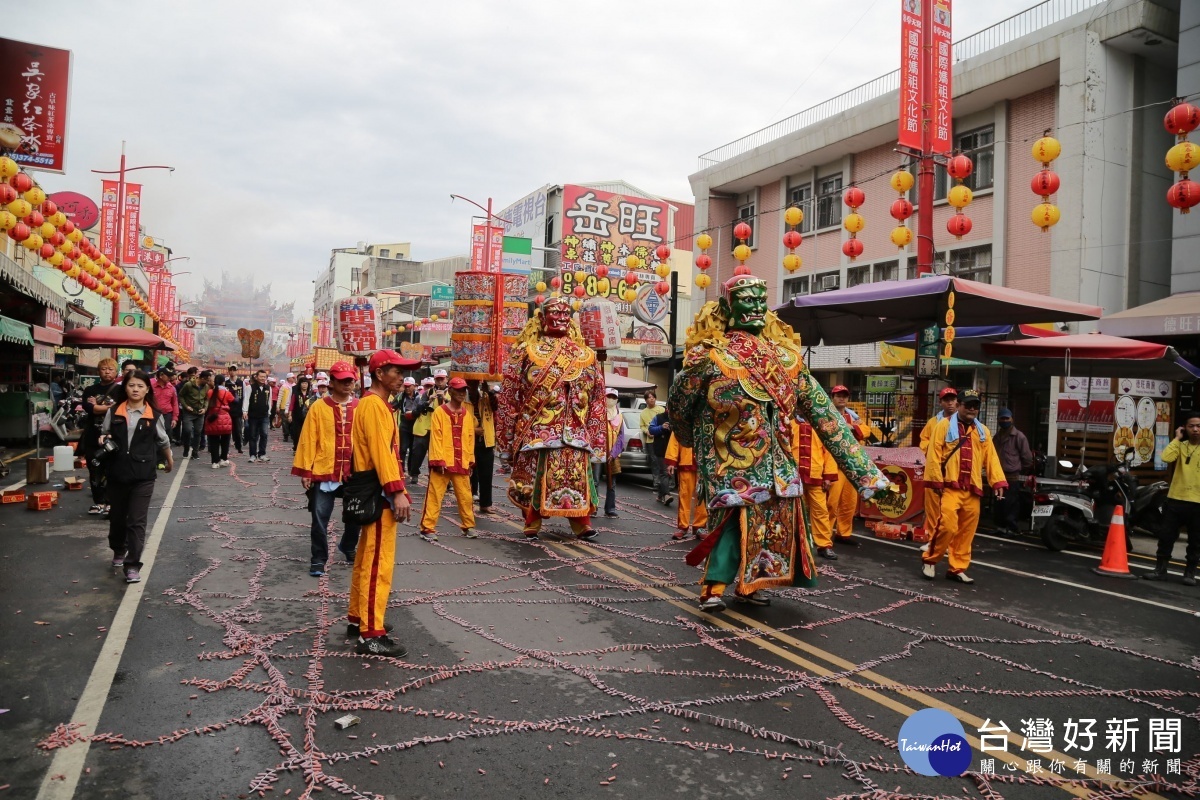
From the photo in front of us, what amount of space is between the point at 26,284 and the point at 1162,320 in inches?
718

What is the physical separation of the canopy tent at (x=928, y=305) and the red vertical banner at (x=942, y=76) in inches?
116

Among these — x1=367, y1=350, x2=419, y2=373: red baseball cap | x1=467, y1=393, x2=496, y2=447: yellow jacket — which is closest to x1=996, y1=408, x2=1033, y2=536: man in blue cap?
x1=467, y1=393, x2=496, y2=447: yellow jacket

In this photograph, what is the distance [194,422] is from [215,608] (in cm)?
1137

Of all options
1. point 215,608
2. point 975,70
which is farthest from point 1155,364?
point 215,608

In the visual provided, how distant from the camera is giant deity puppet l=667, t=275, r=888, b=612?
5605mm

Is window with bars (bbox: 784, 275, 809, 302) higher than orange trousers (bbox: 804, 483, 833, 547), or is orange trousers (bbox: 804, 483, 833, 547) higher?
window with bars (bbox: 784, 275, 809, 302)

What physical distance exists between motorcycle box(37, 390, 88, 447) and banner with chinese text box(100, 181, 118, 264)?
414 cm

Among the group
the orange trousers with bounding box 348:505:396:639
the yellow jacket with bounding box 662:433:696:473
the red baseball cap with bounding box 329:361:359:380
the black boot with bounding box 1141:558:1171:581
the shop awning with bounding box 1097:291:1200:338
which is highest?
the shop awning with bounding box 1097:291:1200:338

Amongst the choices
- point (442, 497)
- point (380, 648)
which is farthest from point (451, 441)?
point (380, 648)

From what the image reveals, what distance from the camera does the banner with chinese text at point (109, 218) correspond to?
22.7 m

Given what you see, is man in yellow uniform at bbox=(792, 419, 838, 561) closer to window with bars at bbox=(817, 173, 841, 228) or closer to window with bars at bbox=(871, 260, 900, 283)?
window with bars at bbox=(871, 260, 900, 283)

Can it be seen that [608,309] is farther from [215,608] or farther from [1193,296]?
[215,608]

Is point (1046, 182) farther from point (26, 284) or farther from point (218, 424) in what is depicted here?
A: point (26, 284)

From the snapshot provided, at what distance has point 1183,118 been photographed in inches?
345
